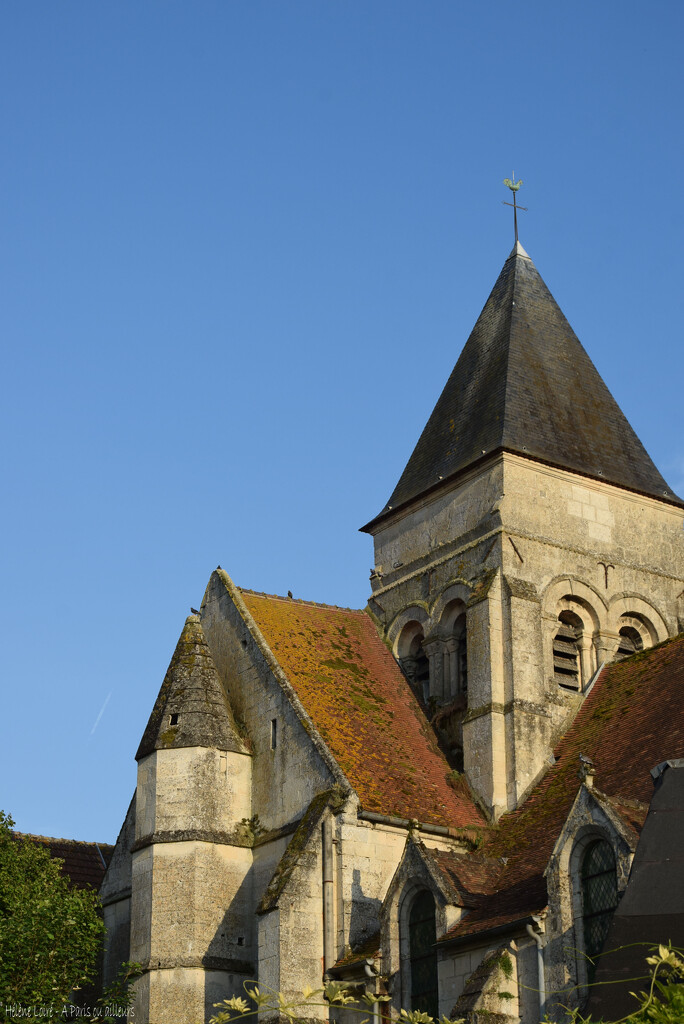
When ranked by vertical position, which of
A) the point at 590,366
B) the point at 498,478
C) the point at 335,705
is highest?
the point at 590,366

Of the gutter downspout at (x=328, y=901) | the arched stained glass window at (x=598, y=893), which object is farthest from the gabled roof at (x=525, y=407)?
the arched stained glass window at (x=598, y=893)

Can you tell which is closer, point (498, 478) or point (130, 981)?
point (130, 981)

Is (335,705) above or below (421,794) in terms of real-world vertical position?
above

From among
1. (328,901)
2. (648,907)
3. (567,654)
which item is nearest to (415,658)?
(567,654)

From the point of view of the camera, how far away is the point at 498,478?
80.8 feet

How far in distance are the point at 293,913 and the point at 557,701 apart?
20.5ft

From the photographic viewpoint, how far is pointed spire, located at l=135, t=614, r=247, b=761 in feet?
72.3

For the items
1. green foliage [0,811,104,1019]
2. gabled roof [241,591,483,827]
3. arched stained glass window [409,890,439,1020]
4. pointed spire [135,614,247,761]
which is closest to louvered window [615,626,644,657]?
gabled roof [241,591,483,827]

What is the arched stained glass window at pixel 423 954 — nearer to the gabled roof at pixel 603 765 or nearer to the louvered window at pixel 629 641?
the gabled roof at pixel 603 765

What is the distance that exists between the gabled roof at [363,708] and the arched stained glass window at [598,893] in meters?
4.11

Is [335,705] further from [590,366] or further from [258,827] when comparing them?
[590,366]

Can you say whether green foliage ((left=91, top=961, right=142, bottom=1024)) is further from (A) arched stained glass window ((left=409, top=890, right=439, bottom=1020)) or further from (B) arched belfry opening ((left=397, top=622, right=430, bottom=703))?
(B) arched belfry opening ((left=397, top=622, right=430, bottom=703))

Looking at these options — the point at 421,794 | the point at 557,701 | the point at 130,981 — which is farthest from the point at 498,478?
the point at 130,981

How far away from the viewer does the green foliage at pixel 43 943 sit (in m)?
19.1
